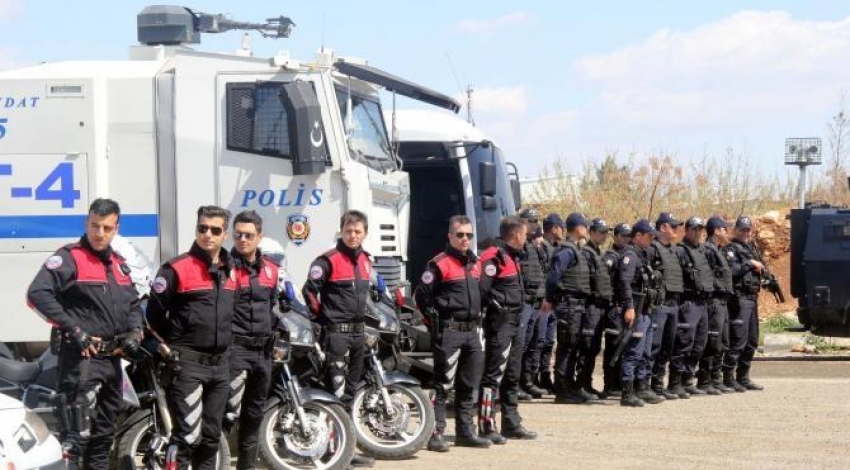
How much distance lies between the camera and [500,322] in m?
11.9

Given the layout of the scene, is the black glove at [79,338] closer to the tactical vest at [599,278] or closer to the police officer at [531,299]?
the police officer at [531,299]

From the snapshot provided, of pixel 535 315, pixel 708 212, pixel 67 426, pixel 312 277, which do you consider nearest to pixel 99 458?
pixel 67 426

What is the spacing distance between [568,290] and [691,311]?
1861 mm

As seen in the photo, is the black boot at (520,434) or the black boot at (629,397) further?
the black boot at (629,397)

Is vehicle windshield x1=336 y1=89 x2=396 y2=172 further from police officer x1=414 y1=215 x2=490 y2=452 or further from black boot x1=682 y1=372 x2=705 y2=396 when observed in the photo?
black boot x1=682 y1=372 x2=705 y2=396

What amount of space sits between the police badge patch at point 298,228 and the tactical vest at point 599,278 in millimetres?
3758

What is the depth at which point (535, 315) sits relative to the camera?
14734mm

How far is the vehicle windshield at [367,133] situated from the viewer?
12453 millimetres

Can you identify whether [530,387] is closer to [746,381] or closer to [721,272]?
[721,272]

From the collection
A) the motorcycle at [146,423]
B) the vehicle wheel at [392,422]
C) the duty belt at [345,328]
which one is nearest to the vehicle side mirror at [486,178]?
the vehicle wheel at [392,422]

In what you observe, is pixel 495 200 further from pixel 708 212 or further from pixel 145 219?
pixel 708 212

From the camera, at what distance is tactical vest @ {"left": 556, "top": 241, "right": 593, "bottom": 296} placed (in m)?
14.7

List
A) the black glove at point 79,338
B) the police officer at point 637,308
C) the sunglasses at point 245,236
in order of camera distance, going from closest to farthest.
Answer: the black glove at point 79,338 < the sunglasses at point 245,236 < the police officer at point 637,308

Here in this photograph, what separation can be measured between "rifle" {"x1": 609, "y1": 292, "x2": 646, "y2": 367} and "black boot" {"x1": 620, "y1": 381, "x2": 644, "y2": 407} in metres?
0.30
